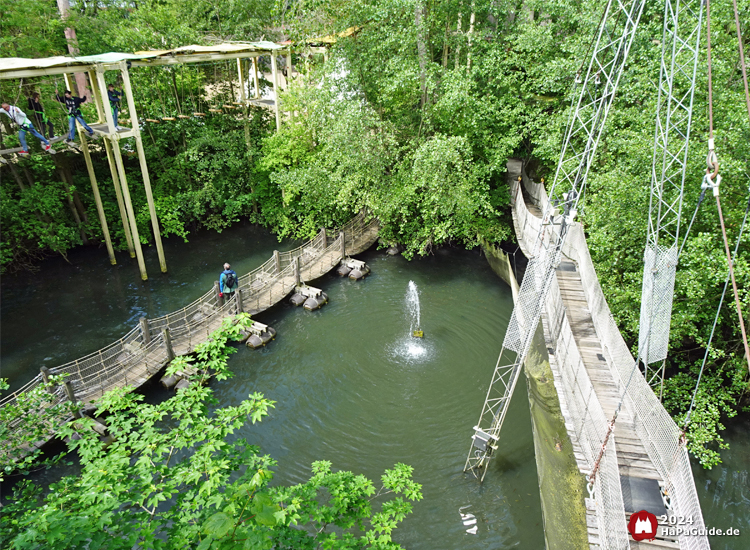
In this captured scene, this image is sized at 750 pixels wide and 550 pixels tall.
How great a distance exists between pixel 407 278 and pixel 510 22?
1221cm

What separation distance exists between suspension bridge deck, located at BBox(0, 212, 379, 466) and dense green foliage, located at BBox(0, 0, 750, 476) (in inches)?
75.2

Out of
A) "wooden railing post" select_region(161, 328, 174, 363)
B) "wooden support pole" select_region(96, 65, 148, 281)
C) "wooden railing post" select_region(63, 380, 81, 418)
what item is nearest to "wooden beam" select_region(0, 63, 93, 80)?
"wooden support pole" select_region(96, 65, 148, 281)

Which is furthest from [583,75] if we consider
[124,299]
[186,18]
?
[186,18]

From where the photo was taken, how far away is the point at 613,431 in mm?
8602

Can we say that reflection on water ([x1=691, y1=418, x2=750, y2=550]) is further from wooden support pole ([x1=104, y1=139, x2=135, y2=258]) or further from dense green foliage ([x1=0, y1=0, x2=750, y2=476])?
wooden support pole ([x1=104, y1=139, x2=135, y2=258])

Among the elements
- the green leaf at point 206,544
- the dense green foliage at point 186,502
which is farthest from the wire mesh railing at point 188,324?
the green leaf at point 206,544

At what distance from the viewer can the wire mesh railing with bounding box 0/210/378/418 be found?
1303 cm

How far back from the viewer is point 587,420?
9094 millimetres

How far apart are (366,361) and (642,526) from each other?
9049 mm

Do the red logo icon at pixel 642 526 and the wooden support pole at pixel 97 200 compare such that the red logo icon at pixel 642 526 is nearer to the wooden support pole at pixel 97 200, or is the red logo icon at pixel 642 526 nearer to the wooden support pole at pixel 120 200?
the wooden support pole at pixel 120 200

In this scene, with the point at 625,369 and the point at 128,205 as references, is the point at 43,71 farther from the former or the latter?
the point at 625,369

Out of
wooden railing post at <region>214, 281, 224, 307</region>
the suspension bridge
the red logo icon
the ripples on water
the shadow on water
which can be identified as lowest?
the ripples on water

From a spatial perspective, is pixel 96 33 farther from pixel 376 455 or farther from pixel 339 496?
pixel 339 496

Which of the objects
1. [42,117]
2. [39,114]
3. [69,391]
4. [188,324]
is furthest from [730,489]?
[39,114]
